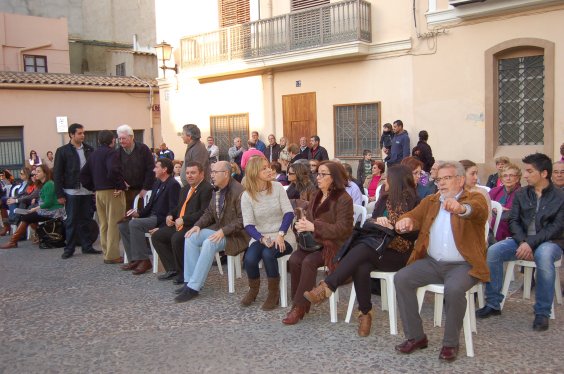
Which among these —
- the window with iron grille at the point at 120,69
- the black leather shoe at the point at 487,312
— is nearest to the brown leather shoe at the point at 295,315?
the black leather shoe at the point at 487,312

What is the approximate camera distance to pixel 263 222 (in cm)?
546

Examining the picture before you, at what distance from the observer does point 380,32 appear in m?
13.4

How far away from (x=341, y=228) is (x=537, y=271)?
5.38 ft

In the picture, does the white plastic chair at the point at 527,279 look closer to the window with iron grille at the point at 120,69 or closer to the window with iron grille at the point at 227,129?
the window with iron grille at the point at 227,129

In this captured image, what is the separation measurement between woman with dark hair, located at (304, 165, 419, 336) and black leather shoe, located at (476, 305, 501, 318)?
854 mm

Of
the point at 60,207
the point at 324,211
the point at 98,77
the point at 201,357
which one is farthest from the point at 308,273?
the point at 98,77

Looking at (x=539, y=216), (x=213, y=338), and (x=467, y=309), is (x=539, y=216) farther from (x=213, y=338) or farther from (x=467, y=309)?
(x=213, y=338)

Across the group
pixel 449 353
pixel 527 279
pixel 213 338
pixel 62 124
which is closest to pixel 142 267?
pixel 213 338

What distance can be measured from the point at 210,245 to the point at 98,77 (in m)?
18.9

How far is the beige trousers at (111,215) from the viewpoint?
7.59 metres

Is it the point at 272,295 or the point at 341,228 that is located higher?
the point at 341,228

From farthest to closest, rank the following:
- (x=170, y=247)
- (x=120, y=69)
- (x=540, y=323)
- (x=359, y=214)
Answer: (x=120, y=69)
(x=170, y=247)
(x=359, y=214)
(x=540, y=323)

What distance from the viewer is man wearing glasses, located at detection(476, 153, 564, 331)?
459 centimetres

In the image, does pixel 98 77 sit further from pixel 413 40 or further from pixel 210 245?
pixel 210 245
